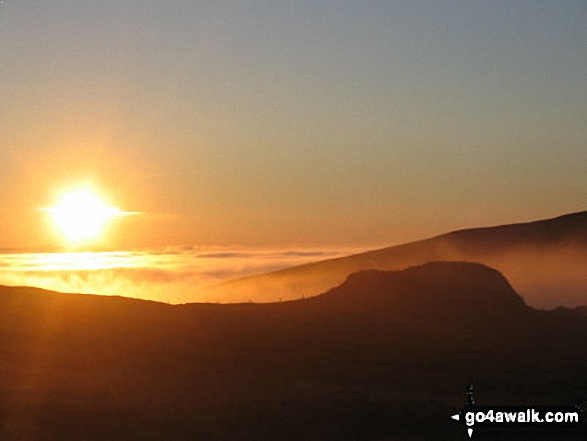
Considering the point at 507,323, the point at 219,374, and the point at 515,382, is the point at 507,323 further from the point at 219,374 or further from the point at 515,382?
the point at 219,374

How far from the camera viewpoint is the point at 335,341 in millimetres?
55562

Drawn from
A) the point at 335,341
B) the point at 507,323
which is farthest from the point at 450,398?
Answer: the point at 507,323

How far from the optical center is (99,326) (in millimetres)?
54875

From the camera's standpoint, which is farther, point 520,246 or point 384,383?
point 520,246

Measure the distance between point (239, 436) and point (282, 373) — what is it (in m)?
10.7

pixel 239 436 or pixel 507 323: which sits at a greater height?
pixel 507 323

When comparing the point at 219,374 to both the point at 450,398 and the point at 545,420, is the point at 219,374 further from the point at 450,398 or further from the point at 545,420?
the point at 545,420

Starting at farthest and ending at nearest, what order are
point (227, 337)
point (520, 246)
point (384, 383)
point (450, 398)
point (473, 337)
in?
1. point (520, 246)
2. point (473, 337)
3. point (227, 337)
4. point (384, 383)
5. point (450, 398)

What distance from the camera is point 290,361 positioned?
165 feet

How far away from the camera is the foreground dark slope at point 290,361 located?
38125 millimetres

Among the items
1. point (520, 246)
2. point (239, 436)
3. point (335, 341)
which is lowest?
point (239, 436)

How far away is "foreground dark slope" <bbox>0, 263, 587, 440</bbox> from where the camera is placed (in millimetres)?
38125

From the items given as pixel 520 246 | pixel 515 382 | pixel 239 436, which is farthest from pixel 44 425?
pixel 520 246

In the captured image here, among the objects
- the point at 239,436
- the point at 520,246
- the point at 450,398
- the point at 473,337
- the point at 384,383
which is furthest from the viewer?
the point at 520,246
